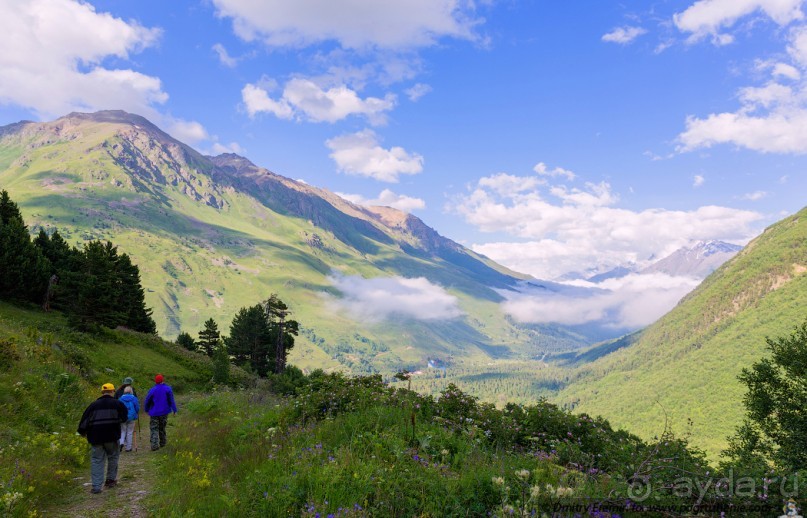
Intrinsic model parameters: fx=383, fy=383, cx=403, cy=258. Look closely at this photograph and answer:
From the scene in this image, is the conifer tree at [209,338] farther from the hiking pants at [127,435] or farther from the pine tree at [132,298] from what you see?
the hiking pants at [127,435]

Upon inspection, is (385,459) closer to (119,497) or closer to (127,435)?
(119,497)

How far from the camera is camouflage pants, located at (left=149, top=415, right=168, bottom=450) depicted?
15125 millimetres

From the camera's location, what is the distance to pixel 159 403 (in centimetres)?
1538

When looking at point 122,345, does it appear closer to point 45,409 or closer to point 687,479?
point 45,409

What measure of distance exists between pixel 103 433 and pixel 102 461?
717 mm

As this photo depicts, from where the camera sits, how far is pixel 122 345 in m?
41.2

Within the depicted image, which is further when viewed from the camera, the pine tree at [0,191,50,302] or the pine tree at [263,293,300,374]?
the pine tree at [263,293,300,374]

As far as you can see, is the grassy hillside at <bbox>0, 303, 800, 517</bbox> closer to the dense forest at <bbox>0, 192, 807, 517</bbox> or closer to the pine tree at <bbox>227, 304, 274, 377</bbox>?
the dense forest at <bbox>0, 192, 807, 517</bbox>

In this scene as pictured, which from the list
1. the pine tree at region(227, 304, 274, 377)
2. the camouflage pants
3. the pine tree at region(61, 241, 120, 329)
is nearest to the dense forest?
the camouflage pants

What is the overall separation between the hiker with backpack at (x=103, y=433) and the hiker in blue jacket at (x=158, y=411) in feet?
15.6

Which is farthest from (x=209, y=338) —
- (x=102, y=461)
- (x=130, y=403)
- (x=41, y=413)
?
(x=102, y=461)

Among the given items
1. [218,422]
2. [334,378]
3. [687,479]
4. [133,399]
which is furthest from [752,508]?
[133,399]

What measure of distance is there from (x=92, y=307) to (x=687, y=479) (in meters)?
50.2

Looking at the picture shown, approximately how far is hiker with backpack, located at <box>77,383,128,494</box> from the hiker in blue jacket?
15.6 feet
